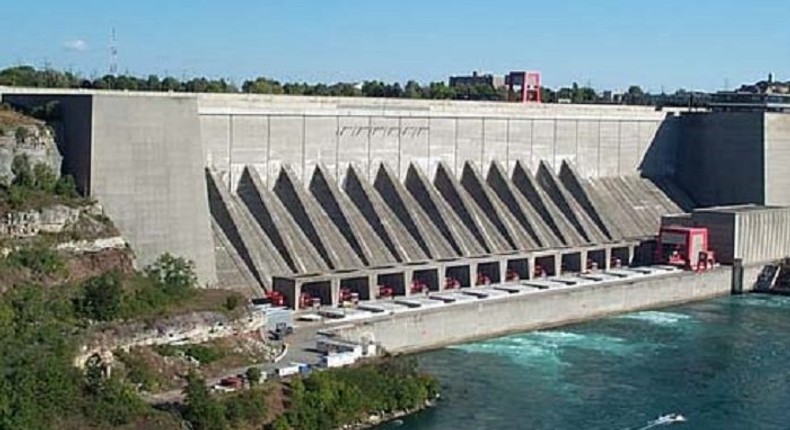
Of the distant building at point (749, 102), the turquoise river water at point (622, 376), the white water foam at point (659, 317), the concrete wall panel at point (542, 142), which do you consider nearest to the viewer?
the turquoise river water at point (622, 376)

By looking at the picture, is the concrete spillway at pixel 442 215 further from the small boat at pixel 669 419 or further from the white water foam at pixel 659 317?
the small boat at pixel 669 419

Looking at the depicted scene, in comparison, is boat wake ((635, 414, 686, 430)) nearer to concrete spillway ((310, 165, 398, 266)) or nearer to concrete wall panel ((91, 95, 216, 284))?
concrete wall panel ((91, 95, 216, 284))

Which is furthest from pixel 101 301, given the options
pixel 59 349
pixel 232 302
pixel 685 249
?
pixel 685 249

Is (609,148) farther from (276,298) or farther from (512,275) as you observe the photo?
(276,298)

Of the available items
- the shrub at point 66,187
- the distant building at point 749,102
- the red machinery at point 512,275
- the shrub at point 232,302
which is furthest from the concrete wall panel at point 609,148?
the shrub at point 66,187

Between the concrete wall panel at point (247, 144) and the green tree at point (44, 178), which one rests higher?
the concrete wall panel at point (247, 144)

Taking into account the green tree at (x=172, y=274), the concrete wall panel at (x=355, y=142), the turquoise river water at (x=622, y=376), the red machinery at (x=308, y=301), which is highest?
the concrete wall panel at (x=355, y=142)

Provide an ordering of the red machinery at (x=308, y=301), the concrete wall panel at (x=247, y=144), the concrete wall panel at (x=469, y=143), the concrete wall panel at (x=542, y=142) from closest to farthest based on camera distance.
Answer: the red machinery at (x=308, y=301)
the concrete wall panel at (x=247, y=144)
the concrete wall panel at (x=469, y=143)
the concrete wall panel at (x=542, y=142)
